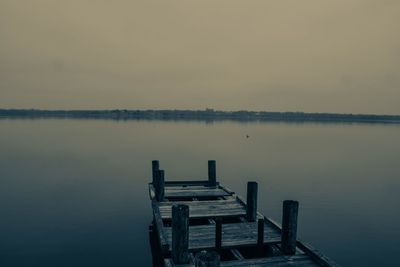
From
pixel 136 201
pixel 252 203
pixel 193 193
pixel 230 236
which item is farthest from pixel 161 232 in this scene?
pixel 136 201

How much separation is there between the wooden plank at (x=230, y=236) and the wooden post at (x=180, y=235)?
1101mm

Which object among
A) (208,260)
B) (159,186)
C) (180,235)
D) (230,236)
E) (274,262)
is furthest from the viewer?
(159,186)

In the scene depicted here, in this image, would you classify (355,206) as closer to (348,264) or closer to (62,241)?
(348,264)

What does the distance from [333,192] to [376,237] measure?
1115 centimetres

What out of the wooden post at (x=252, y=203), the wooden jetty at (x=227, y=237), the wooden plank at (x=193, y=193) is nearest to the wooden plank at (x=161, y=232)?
the wooden jetty at (x=227, y=237)

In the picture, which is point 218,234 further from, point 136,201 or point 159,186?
point 136,201

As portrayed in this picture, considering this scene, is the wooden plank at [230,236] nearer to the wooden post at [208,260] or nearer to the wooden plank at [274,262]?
the wooden plank at [274,262]

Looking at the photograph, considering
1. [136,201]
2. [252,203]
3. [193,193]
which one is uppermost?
[252,203]

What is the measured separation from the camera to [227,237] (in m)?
11.5

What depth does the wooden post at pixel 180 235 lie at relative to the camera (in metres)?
9.40

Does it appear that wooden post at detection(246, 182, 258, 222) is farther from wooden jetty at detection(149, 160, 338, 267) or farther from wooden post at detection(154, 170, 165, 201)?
wooden post at detection(154, 170, 165, 201)

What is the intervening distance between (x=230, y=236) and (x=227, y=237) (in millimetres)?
151

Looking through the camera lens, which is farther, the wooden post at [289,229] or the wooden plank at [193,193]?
the wooden plank at [193,193]

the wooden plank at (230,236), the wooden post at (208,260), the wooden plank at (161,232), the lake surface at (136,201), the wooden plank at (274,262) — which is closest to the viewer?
the wooden post at (208,260)
